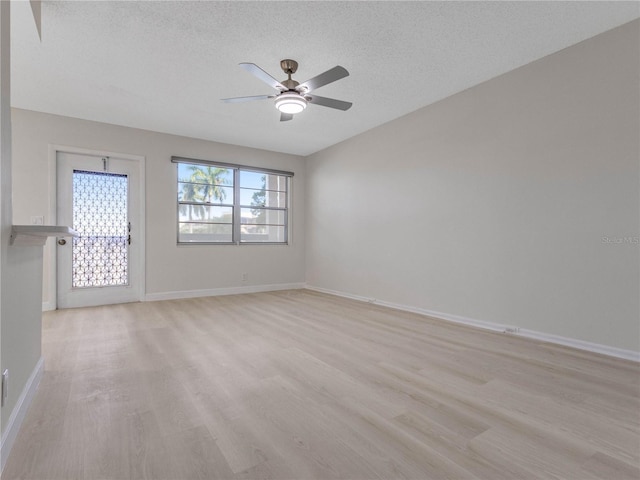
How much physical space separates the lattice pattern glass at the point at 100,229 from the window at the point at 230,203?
0.83 m

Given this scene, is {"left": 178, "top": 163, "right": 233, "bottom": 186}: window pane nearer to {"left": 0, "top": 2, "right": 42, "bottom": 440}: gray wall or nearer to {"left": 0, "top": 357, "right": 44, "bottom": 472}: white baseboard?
{"left": 0, "top": 2, "right": 42, "bottom": 440}: gray wall

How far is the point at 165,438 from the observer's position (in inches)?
58.2

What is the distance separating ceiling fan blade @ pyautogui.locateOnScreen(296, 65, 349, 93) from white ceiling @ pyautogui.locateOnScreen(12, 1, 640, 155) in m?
0.35

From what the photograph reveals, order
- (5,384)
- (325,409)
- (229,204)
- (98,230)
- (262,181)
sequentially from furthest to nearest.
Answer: (262,181) < (229,204) < (98,230) < (325,409) < (5,384)

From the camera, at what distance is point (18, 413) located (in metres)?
1.54

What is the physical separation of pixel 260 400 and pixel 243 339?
3.94 ft

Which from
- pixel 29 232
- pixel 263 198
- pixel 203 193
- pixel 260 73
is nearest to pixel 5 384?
pixel 29 232

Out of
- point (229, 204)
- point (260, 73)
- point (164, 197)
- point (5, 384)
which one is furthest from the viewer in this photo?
point (229, 204)

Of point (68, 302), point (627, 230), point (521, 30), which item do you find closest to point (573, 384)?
point (627, 230)

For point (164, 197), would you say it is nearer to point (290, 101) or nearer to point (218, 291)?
point (218, 291)

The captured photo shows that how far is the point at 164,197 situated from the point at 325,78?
3553mm

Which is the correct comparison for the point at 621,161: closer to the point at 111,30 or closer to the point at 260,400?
the point at 260,400

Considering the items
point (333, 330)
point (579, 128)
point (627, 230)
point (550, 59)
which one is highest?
point (550, 59)

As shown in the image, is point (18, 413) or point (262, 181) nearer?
point (18, 413)
